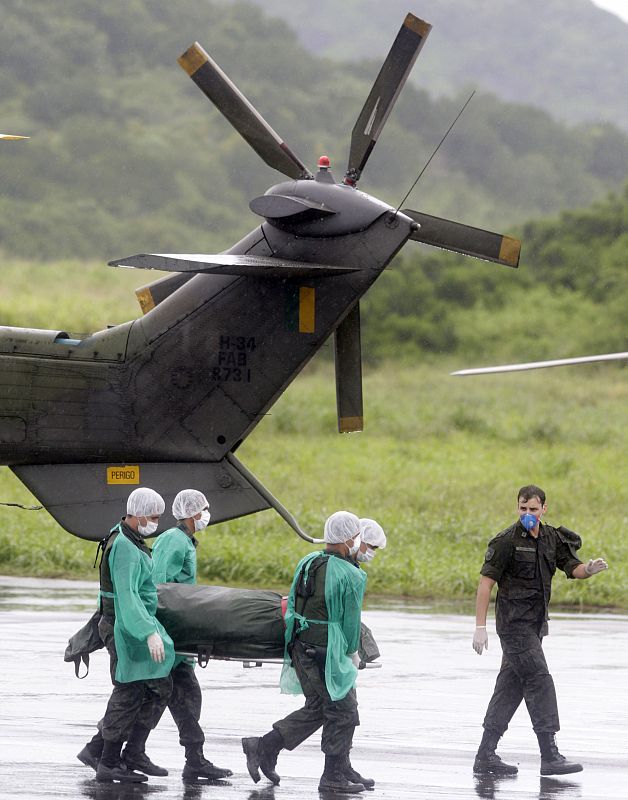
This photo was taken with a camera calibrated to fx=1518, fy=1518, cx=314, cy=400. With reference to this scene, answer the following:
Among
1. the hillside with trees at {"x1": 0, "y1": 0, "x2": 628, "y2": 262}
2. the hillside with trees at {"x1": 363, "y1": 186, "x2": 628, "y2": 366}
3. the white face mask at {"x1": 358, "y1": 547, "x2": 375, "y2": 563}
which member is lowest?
the white face mask at {"x1": 358, "y1": 547, "x2": 375, "y2": 563}

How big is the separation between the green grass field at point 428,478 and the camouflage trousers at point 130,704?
440 inches

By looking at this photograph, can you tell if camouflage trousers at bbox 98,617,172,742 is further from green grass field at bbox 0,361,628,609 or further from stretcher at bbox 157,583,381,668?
green grass field at bbox 0,361,628,609

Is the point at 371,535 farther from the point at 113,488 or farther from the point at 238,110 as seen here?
the point at 238,110

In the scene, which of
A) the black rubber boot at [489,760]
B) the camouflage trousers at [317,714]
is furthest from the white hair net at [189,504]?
the black rubber boot at [489,760]

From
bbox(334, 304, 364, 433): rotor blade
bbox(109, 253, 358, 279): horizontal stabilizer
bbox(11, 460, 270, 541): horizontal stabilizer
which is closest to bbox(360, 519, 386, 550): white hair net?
bbox(109, 253, 358, 279): horizontal stabilizer

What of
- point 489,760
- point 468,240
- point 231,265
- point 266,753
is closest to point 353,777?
point 266,753

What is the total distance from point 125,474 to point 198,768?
3916 millimetres

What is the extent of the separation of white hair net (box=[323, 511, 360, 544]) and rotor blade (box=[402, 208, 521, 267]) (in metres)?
3.95

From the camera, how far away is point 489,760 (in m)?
9.24

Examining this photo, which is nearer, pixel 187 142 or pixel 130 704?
pixel 130 704

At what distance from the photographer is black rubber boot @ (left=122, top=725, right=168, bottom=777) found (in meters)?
8.95

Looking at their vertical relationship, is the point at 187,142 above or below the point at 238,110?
above

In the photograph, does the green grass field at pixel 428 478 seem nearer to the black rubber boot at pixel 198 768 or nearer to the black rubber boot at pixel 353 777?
the black rubber boot at pixel 198 768

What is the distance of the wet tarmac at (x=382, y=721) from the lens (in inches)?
340
